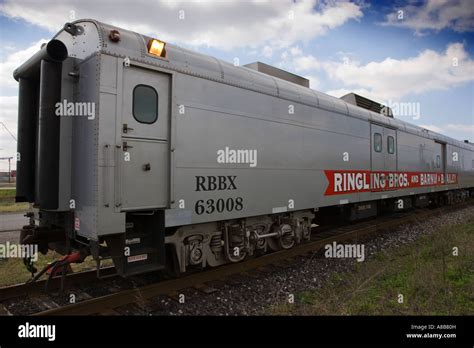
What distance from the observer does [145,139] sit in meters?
4.93

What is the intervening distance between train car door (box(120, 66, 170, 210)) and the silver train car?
0.05 feet

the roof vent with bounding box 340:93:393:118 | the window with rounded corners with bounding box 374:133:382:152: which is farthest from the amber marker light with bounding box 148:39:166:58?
the window with rounded corners with bounding box 374:133:382:152

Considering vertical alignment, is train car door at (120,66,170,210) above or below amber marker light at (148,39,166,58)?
below

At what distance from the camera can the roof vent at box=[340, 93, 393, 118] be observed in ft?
35.1

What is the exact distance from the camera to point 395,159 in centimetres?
1192

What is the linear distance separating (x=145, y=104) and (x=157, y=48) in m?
0.87

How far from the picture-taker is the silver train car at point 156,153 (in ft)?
15.2

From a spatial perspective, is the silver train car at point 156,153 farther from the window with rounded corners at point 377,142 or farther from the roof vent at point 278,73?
the window with rounded corners at point 377,142

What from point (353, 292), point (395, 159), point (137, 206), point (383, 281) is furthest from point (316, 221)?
point (137, 206)

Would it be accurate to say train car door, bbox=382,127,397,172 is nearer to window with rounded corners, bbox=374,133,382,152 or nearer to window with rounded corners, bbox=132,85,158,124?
window with rounded corners, bbox=374,133,382,152

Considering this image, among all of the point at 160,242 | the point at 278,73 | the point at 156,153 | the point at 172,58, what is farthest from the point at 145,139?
the point at 278,73

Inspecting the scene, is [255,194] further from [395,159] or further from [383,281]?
[395,159]

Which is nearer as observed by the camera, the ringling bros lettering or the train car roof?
the train car roof
